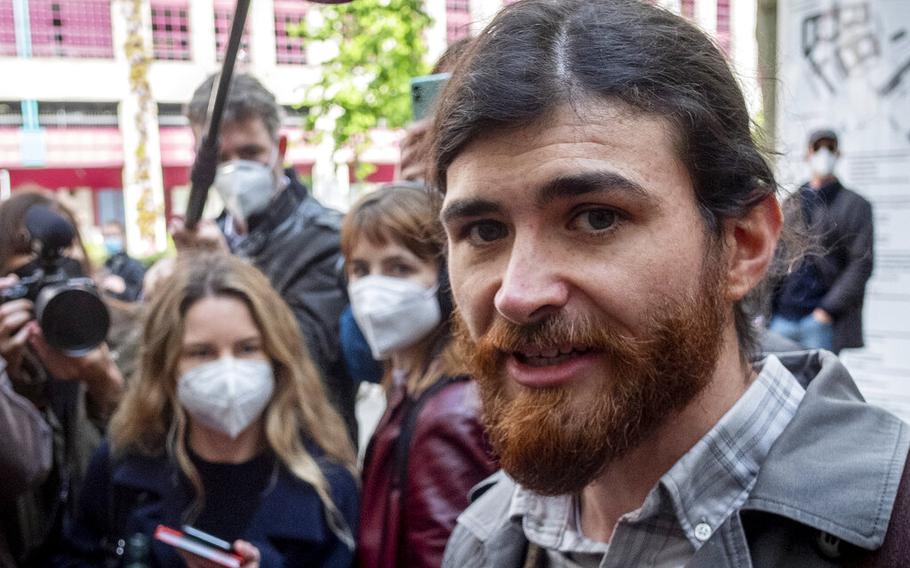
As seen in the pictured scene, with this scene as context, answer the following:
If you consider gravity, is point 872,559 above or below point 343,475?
above

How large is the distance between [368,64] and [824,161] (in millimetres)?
4958

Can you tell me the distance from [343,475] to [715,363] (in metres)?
1.58

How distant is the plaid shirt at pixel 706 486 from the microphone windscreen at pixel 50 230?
7.40ft

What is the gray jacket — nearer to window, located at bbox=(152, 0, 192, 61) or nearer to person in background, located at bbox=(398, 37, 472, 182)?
person in background, located at bbox=(398, 37, 472, 182)

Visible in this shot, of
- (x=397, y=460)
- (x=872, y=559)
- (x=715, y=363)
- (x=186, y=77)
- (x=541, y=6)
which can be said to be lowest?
(x=397, y=460)

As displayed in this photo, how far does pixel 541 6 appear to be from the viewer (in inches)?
58.4

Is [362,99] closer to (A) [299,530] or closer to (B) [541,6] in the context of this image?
(A) [299,530]

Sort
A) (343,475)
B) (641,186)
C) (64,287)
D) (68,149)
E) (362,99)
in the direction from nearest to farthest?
(641,186) → (343,475) → (64,287) → (362,99) → (68,149)

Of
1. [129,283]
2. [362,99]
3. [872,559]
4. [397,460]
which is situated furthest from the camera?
[362,99]

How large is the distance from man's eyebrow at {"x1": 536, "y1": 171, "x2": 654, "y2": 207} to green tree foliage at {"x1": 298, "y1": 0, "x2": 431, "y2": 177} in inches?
293

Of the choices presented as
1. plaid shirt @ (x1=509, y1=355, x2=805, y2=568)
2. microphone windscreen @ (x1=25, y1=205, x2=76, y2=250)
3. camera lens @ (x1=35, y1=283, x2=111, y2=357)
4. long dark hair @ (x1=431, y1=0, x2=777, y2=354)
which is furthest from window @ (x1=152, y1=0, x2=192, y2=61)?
plaid shirt @ (x1=509, y1=355, x2=805, y2=568)

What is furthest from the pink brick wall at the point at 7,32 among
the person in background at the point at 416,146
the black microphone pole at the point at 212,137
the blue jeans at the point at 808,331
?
the person in background at the point at 416,146

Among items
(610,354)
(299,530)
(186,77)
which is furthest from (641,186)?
(186,77)

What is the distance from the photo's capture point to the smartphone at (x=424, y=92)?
224 cm
